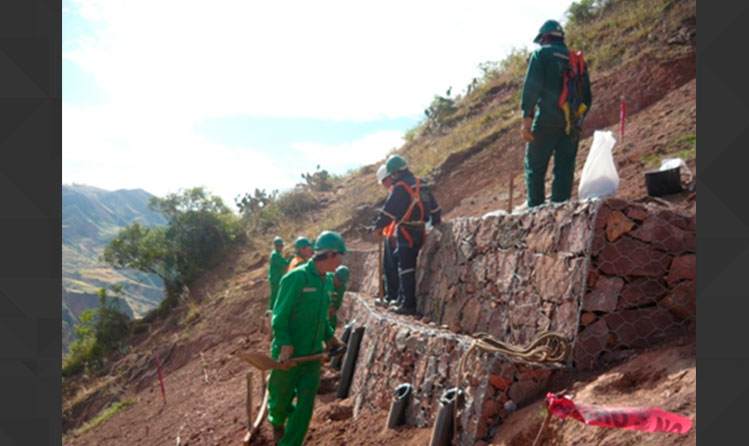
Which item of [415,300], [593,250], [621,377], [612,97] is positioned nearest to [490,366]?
[621,377]

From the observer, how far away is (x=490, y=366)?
12.4 ft

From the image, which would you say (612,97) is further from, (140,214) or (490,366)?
(140,214)

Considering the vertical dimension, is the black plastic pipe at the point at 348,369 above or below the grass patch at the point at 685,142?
below

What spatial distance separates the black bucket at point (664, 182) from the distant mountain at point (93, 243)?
5255 centimetres

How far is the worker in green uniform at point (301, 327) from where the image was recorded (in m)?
4.63

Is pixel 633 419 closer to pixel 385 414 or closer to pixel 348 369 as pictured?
pixel 385 414

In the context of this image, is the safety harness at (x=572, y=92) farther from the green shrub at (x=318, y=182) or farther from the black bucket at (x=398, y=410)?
the green shrub at (x=318, y=182)

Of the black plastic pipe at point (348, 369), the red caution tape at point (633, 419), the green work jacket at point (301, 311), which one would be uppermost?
the green work jacket at point (301, 311)

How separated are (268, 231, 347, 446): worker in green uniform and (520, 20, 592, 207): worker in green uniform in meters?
2.17

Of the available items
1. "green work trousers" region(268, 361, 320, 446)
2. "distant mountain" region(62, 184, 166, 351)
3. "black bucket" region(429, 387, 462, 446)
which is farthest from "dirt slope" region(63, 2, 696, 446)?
"distant mountain" region(62, 184, 166, 351)

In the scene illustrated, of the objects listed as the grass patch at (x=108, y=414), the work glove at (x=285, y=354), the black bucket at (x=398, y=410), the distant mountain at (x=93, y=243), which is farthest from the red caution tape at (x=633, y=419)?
the distant mountain at (x=93, y=243)

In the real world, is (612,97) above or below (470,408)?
above

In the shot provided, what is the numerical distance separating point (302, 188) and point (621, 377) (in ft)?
70.0

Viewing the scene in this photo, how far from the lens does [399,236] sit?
6.74m
